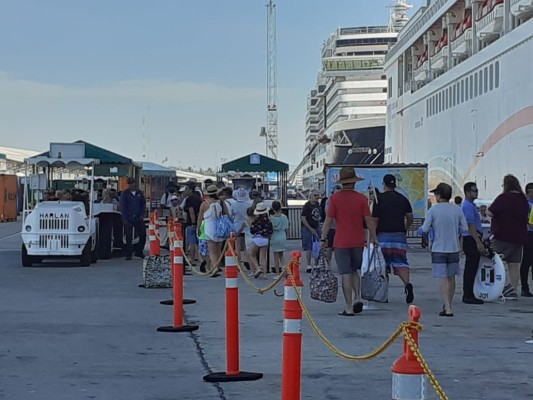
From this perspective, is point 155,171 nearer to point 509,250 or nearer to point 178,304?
point 509,250

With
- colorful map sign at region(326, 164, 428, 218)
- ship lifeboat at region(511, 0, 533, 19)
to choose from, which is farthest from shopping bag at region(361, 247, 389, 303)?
ship lifeboat at region(511, 0, 533, 19)

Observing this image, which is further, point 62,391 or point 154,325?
point 154,325

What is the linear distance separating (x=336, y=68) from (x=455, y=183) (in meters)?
56.0

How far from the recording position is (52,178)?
23969mm

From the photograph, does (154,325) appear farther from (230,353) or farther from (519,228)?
(519,228)

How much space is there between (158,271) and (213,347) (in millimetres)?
5778

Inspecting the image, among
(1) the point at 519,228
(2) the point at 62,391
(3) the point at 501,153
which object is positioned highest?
(3) the point at 501,153

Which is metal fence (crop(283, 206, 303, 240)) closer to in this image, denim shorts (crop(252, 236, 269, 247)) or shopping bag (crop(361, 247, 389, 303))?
denim shorts (crop(252, 236, 269, 247))

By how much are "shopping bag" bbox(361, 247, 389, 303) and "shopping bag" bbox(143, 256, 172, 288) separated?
12.2 feet

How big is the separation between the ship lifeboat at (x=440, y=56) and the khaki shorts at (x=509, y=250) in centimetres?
3426

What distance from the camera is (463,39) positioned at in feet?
139

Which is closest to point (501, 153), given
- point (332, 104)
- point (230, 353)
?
point (230, 353)

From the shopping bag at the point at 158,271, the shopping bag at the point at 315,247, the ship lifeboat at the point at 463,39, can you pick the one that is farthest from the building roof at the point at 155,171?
the shopping bag at the point at 158,271

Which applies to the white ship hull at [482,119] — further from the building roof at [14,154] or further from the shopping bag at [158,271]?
the building roof at [14,154]
